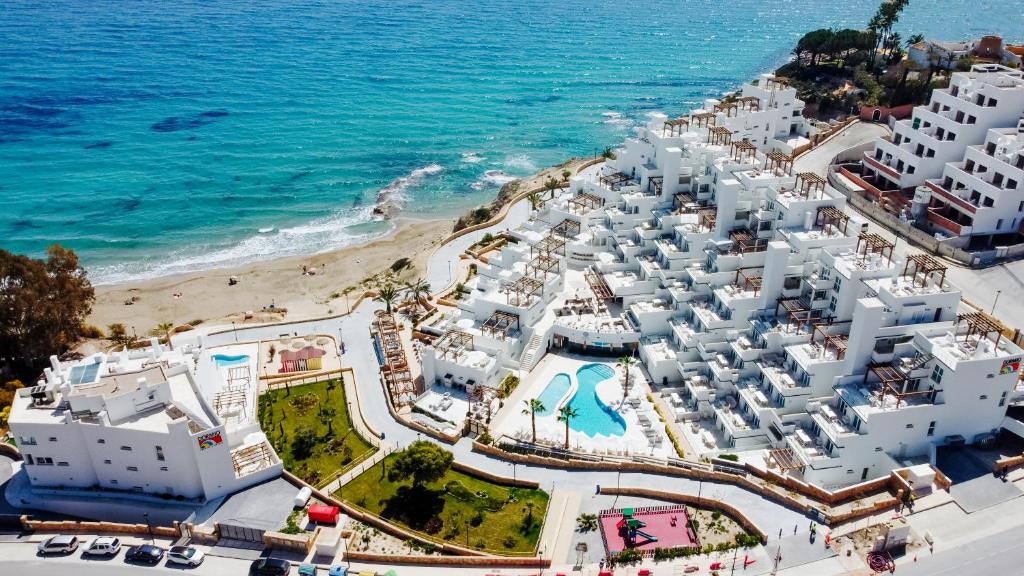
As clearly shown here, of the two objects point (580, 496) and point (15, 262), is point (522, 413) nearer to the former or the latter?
point (580, 496)

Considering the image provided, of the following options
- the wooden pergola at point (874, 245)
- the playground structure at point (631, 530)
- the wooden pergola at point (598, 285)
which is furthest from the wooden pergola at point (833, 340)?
the playground structure at point (631, 530)

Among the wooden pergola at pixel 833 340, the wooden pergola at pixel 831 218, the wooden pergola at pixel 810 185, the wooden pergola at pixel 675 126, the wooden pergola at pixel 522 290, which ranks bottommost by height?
the wooden pergola at pixel 522 290

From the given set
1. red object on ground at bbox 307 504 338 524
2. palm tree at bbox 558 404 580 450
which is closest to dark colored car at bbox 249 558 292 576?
red object on ground at bbox 307 504 338 524

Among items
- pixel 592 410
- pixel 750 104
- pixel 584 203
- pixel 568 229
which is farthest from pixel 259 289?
pixel 750 104

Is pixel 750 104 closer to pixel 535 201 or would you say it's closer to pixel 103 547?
pixel 535 201

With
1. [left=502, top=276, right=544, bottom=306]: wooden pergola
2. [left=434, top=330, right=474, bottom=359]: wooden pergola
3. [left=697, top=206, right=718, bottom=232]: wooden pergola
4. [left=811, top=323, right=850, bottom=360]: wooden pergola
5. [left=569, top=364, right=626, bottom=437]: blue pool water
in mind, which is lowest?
[left=569, top=364, right=626, bottom=437]: blue pool water

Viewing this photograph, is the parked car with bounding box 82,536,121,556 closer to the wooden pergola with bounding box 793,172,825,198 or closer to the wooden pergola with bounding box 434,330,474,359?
the wooden pergola with bounding box 434,330,474,359

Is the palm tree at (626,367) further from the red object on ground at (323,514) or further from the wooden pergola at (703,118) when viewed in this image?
the wooden pergola at (703,118)
